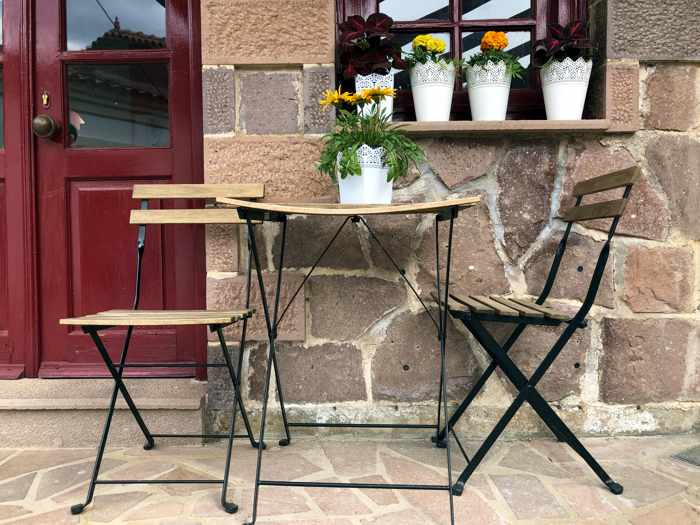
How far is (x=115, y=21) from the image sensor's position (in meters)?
2.51

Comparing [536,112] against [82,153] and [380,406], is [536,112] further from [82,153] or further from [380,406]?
[82,153]

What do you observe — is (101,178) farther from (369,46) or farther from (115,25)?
(369,46)

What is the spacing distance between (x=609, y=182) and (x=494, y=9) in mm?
1036

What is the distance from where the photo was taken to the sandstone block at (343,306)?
7.47ft

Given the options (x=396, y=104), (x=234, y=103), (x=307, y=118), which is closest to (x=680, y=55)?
(x=396, y=104)

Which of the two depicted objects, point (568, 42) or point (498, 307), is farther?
point (568, 42)

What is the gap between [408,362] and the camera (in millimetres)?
2285

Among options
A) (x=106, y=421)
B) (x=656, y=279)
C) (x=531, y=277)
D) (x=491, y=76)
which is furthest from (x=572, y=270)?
(x=106, y=421)

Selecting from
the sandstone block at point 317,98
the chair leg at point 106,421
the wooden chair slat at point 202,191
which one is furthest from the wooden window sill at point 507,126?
the chair leg at point 106,421

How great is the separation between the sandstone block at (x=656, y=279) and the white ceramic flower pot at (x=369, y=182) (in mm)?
1064

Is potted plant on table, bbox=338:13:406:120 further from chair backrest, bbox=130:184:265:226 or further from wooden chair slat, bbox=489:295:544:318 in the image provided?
wooden chair slat, bbox=489:295:544:318

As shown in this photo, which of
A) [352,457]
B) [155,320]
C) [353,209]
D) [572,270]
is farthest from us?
[572,270]

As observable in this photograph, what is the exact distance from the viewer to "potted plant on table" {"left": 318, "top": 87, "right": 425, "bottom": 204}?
1.96m

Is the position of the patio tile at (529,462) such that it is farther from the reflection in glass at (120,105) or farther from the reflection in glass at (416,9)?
the reflection in glass at (120,105)
